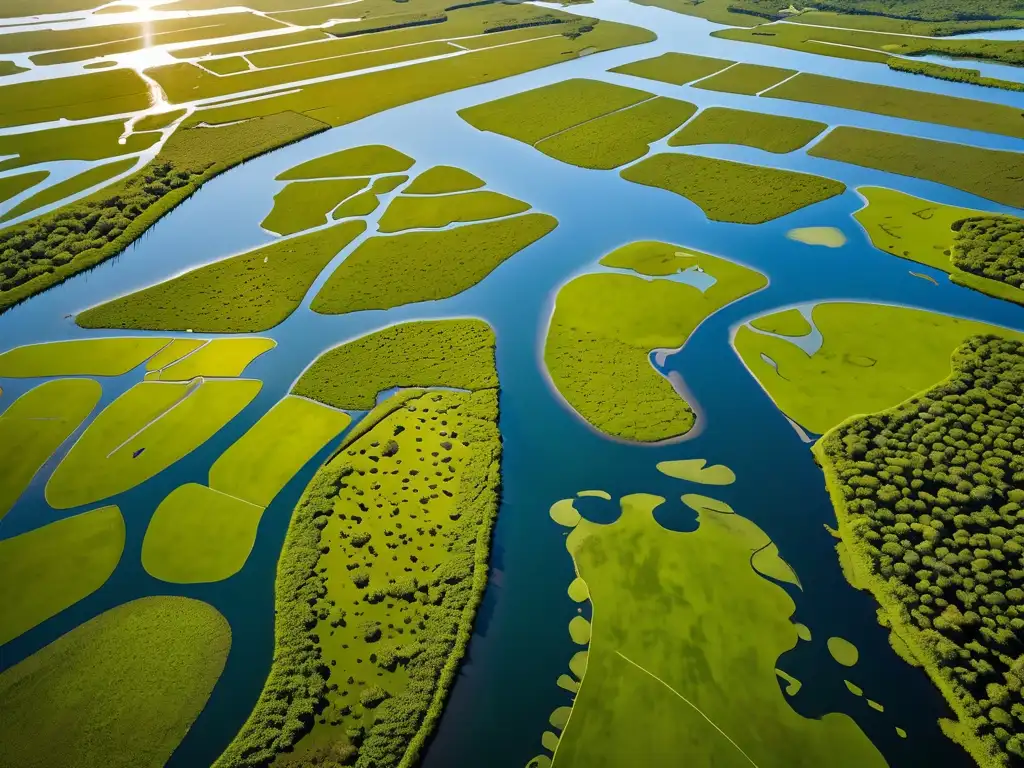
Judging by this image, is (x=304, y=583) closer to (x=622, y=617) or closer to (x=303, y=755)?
(x=303, y=755)

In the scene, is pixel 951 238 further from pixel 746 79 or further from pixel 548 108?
pixel 548 108

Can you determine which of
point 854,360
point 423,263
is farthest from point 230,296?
point 854,360

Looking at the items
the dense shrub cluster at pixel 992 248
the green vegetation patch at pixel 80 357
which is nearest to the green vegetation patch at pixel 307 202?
the green vegetation patch at pixel 80 357

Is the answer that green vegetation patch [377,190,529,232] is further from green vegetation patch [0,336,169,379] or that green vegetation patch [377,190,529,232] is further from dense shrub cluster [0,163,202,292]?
dense shrub cluster [0,163,202,292]

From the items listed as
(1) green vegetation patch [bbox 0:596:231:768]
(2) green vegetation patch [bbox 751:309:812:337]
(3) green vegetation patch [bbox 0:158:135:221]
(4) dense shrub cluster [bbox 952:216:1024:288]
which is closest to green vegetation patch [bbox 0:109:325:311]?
(3) green vegetation patch [bbox 0:158:135:221]

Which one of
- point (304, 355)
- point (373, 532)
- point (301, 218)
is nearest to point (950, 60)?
point (301, 218)

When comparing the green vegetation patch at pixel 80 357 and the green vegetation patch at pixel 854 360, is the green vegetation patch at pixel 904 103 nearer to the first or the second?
the green vegetation patch at pixel 854 360
